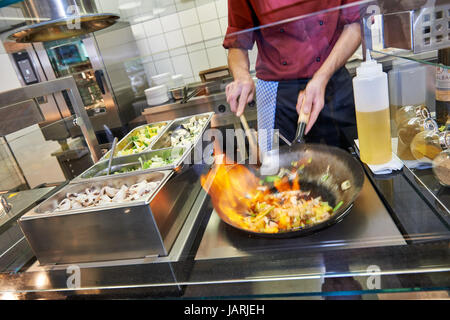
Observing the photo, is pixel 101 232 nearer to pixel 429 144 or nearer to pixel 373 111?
pixel 373 111

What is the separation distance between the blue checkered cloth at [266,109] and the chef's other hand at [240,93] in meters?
0.08

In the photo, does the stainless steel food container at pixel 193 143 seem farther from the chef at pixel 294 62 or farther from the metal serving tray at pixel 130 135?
the chef at pixel 294 62

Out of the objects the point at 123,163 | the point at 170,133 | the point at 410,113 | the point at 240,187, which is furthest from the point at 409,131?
the point at 123,163

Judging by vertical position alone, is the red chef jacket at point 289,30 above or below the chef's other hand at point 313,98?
above

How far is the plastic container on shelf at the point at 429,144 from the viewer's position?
812 millimetres

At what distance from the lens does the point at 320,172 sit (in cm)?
92

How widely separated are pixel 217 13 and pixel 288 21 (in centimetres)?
23

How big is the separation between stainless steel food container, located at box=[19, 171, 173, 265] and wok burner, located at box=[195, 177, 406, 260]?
0.55ft

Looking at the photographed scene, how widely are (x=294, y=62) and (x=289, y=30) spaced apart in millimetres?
122

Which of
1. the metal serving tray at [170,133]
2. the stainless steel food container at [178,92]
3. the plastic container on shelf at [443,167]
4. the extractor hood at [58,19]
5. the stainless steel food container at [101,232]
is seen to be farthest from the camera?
the metal serving tray at [170,133]

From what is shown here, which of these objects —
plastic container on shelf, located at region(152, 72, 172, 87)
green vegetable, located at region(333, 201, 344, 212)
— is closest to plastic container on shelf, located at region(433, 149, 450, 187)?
green vegetable, located at region(333, 201, 344, 212)

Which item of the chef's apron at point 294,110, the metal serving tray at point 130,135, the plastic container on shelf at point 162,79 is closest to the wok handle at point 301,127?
the chef's apron at point 294,110

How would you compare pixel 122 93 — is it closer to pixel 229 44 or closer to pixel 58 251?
pixel 229 44

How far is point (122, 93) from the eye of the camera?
135 cm
